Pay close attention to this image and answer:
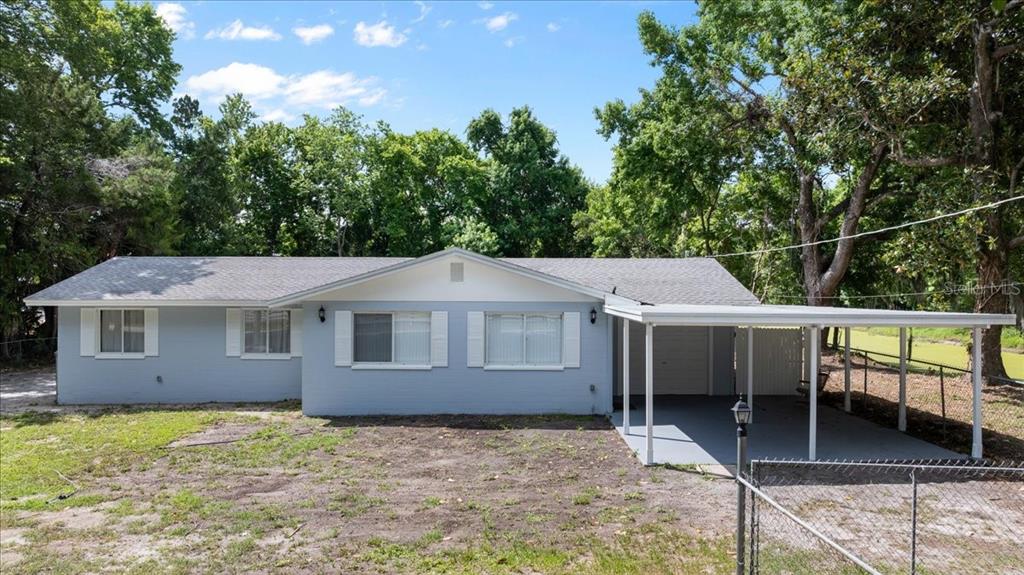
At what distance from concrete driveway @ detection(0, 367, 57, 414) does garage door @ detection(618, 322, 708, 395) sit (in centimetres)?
1349

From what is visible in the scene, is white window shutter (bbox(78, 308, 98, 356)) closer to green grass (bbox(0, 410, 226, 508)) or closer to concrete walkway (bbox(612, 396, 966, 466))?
green grass (bbox(0, 410, 226, 508))

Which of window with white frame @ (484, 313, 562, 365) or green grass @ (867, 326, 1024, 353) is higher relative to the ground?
window with white frame @ (484, 313, 562, 365)

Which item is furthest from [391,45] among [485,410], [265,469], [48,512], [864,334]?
[864,334]

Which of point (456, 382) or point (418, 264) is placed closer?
point (418, 264)

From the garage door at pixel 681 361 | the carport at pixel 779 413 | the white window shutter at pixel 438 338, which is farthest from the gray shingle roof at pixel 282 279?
the white window shutter at pixel 438 338

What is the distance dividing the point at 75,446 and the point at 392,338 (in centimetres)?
538

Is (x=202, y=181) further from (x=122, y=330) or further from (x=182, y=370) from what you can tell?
(x=182, y=370)

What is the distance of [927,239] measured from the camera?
16.3 meters

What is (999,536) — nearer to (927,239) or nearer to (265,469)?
(265,469)

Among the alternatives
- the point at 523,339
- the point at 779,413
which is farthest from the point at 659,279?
the point at 523,339

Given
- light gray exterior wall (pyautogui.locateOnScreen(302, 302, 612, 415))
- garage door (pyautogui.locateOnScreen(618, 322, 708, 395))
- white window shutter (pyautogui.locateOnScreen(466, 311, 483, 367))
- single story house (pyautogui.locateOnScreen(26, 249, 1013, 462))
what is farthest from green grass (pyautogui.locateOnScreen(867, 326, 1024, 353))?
white window shutter (pyautogui.locateOnScreen(466, 311, 483, 367))

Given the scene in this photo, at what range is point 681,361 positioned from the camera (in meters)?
14.8

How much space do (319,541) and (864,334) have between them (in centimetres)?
4031

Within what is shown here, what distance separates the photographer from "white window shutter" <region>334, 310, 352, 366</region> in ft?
39.5
